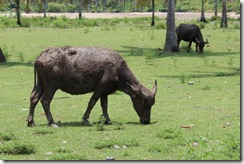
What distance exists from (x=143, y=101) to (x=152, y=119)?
3.11 feet

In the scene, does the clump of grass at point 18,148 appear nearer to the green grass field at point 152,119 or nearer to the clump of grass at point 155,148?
the green grass field at point 152,119

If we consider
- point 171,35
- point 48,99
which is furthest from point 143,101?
point 171,35

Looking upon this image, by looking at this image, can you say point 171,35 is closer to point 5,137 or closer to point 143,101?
point 143,101

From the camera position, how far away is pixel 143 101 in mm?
11750

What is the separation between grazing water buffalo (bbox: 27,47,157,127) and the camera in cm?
1145

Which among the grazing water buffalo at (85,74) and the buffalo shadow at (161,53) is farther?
the buffalo shadow at (161,53)

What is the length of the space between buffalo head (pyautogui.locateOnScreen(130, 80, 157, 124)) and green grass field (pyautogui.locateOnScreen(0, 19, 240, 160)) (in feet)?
0.92

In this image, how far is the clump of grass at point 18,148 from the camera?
9.05m

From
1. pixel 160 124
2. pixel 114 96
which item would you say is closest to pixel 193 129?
pixel 160 124

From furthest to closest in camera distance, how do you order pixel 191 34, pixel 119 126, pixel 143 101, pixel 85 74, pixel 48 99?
1. pixel 191 34
2. pixel 143 101
3. pixel 48 99
4. pixel 85 74
5. pixel 119 126

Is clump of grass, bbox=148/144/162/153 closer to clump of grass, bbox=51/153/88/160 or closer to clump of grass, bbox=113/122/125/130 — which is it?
clump of grass, bbox=51/153/88/160

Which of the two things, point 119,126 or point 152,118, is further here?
point 152,118

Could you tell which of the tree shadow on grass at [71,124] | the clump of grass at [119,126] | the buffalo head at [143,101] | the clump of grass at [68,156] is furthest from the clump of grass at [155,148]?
the tree shadow on grass at [71,124]

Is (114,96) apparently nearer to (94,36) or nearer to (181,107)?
(181,107)
